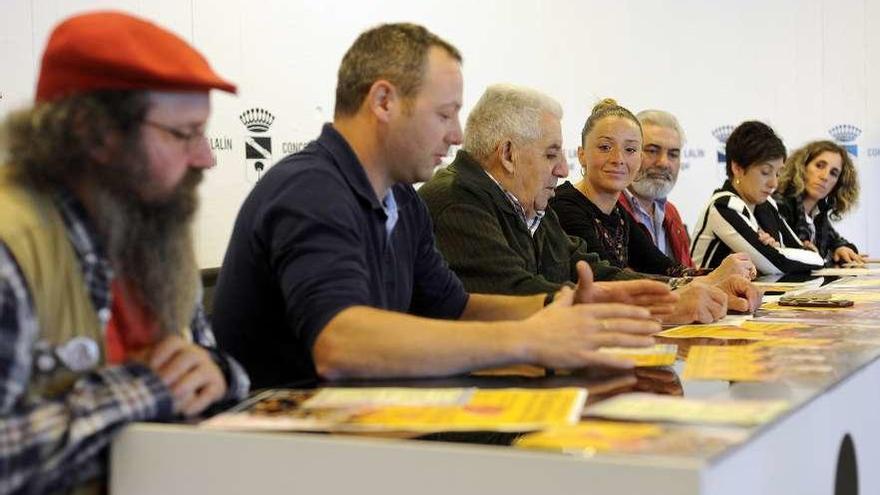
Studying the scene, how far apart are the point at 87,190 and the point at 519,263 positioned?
157 centimetres

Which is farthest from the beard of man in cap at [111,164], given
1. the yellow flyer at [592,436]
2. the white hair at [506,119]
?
the white hair at [506,119]

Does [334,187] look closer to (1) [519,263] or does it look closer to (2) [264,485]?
(2) [264,485]

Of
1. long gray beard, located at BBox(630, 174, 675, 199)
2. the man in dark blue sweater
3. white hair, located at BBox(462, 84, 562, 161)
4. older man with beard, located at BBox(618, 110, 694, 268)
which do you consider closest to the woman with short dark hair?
older man with beard, located at BBox(618, 110, 694, 268)

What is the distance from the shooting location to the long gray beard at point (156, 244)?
1467mm

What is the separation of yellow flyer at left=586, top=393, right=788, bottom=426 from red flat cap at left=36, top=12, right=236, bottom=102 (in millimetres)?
659

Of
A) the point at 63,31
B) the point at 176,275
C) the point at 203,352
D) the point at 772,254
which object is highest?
the point at 63,31

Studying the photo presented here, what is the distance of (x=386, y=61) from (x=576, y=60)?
4992 millimetres

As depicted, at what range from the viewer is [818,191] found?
6.42m

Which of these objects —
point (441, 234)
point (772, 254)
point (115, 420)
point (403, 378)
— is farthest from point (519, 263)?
point (772, 254)

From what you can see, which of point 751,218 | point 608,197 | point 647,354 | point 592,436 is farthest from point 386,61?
point 751,218

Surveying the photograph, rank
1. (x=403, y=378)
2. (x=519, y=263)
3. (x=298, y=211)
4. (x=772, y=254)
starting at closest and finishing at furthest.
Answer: (x=403, y=378) < (x=298, y=211) < (x=519, y=263) < (x=772, y=254)

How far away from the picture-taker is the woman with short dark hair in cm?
474

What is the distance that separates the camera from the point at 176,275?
156 cm

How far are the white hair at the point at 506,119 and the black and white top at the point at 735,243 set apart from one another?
5.75 ft
